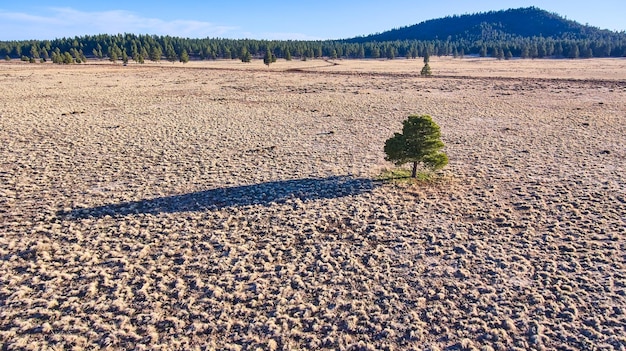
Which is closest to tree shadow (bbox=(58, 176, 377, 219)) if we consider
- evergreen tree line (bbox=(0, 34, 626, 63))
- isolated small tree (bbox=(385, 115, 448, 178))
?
isolated small tree (bbox=(385, 115, 448, 178))

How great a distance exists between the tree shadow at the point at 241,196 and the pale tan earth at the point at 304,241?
11 cm

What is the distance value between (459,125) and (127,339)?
28925mm

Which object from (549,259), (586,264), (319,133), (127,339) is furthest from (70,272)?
(319,133)

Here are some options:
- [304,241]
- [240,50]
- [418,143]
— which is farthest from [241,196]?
[240,50]

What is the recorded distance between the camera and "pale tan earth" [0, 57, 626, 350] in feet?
32.2

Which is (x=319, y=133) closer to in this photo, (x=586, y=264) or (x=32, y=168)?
(x=32, y=168)

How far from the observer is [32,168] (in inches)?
823

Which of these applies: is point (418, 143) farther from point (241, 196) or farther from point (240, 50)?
point (240, 50)

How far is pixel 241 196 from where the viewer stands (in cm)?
1772

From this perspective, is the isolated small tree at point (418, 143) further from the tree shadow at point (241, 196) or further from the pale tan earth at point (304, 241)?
the tree shadow at point (241, 196)

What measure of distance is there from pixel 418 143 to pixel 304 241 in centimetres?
794

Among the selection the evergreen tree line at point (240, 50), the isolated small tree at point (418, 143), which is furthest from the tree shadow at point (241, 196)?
the evergreen tree line at point (240, 50)

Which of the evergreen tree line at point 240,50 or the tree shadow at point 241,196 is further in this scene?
the evergreen tree line at point 240,50

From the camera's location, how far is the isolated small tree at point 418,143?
1841 cm
